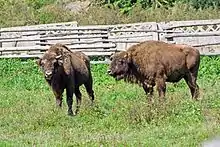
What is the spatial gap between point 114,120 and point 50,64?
2173 mm

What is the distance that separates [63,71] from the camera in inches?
604

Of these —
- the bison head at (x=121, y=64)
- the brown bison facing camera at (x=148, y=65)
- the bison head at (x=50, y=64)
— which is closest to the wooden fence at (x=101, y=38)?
the brown bison facing camera at (x=148, y=65)

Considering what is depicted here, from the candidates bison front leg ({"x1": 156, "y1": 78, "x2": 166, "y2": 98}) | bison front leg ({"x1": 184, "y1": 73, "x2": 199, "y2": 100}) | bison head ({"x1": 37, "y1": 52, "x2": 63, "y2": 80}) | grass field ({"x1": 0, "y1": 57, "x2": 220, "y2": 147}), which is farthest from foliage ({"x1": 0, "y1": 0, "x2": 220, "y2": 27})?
bison head ({"x1": 37, "y1": 52, "x2": 63, "y2": 80})

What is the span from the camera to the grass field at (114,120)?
36.9 feet

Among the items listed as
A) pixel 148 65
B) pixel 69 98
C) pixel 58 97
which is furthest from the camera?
pixel 148 65

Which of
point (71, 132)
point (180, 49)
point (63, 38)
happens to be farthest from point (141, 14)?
point (71, 132)

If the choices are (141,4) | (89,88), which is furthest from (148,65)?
(141,4)

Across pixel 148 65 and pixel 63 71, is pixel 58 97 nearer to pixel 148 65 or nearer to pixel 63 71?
pixel 63 71

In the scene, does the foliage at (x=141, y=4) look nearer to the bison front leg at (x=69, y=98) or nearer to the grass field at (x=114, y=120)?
the grass field at (x=114, y=120)

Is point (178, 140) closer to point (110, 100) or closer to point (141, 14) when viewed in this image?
point (110, 100)

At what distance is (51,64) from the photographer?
14883 mm

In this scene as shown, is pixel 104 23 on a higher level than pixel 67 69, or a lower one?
lower

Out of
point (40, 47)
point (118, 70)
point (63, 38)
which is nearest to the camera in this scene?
point (118, 70)

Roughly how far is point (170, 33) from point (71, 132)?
13623 millimetres
